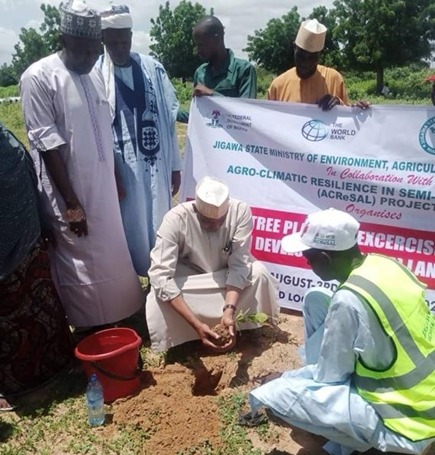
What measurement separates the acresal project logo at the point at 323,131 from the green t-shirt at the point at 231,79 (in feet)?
2.11

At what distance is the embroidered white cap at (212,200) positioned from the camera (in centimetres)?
369

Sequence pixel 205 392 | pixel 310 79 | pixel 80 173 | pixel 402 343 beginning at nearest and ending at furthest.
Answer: pixel 402 343, pixel 205 392, pixel 80 173, pixel 310 79

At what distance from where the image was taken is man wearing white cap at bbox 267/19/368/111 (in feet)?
14.3

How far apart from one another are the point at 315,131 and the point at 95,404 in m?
2.69

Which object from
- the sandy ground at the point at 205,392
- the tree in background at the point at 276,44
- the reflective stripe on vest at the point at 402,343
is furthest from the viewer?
the tree in background at the point at 276,44

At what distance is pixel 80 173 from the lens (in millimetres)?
3689

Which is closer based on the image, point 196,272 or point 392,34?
point 196,272

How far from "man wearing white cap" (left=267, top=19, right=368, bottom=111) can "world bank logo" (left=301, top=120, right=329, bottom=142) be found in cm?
14

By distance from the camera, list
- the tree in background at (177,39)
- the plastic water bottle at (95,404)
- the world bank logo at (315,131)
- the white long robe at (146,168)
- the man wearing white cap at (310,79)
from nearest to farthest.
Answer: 1. the plastic water bottle at (95,404)
2. the white long robe at (146,168)
3. the man wearing white cap at (310,79)
4. the world bank logo at (315,131)
5. the tree in background at (177,39)

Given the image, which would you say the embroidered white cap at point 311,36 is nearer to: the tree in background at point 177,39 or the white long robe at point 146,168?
the white long robe at point 146,168

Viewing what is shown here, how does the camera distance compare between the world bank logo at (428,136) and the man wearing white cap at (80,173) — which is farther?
the world bank logo at (428,136)

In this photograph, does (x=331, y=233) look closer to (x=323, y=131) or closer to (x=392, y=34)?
(x=323, y=131)

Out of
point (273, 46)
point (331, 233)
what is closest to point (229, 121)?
point (331, 233)

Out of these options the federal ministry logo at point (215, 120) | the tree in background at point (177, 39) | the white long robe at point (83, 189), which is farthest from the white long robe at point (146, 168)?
the tree in background at point (177, 39)
